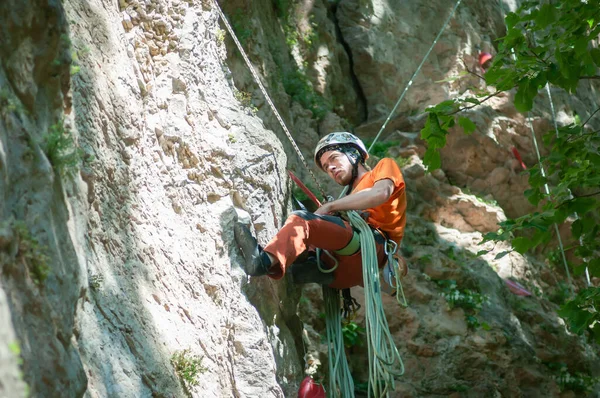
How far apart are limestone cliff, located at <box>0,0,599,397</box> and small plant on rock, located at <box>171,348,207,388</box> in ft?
0.07

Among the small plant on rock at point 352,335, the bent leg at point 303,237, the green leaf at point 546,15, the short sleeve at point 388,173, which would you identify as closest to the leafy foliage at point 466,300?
the small plant on rock at point 352,335

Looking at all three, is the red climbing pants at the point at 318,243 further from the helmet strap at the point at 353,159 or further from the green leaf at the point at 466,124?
the green leaf at the point at 466,124

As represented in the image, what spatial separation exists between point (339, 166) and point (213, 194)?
1145 millimetres

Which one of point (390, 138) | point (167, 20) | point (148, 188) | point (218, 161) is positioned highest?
point (390, 138)

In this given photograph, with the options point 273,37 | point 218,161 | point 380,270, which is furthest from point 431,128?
point 273,37

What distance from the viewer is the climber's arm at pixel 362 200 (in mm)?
4703

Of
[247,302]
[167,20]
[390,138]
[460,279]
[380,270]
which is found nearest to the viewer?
[247,302]

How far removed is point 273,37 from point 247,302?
397 centimetres

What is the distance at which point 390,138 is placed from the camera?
8586 millimetres

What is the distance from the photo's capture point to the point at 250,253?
4.31m

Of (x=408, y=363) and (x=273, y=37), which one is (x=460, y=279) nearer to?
(x=408, y=363)

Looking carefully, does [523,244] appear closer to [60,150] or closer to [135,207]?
[135,207]

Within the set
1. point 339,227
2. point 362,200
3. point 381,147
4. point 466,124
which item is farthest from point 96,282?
point 381,147

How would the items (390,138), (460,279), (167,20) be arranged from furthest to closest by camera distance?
(390,138), (460,279), (167,20)
